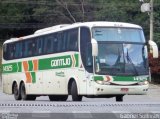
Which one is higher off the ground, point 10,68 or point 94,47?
point 94,47

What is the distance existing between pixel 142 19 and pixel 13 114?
57.7 m

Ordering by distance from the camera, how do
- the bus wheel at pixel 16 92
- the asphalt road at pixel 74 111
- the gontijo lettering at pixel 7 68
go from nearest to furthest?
the asphalt road at pixel 74 111 < the bus wheel at pixel 16 92 < the gontijo lettering at pixel 7 68

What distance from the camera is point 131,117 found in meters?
5.21

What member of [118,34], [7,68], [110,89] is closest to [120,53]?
[118,34]

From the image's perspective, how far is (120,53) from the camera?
2073 cm

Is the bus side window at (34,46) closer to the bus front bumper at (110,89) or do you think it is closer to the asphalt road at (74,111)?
the bus front bumper at (110,89)

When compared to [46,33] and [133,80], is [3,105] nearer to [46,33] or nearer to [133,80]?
[133,80]

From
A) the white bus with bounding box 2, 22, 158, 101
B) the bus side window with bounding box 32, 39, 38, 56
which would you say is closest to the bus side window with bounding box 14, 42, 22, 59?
the bus side window with bounding box 32, 39, 38, 56

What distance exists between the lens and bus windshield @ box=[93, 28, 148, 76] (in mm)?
20578

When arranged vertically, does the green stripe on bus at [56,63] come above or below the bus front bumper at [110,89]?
above

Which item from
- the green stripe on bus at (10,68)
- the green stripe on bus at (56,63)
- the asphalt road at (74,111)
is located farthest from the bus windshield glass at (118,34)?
the asphalt road at (74,111)

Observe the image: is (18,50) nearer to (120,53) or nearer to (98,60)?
(98,60)

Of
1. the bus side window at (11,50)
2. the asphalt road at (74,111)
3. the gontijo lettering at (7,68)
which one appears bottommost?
the gontijo lettering at (7,68)

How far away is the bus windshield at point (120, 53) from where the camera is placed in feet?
67.5
